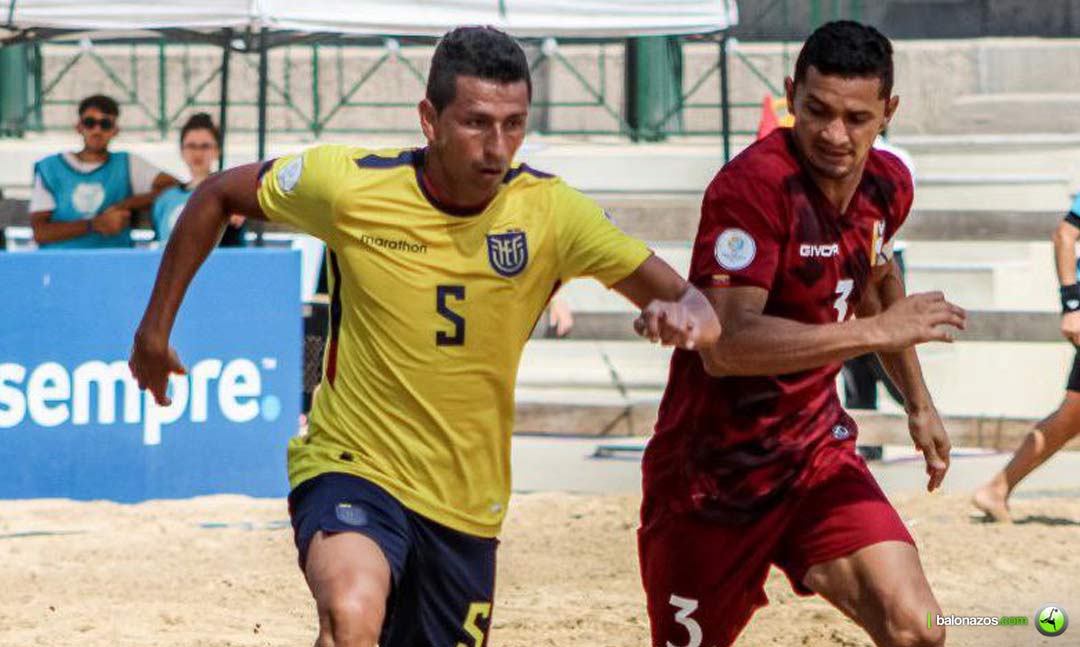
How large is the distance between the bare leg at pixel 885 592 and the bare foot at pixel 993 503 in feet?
14.0

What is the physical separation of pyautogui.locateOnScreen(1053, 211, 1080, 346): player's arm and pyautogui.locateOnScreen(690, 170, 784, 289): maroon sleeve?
4.17 metres

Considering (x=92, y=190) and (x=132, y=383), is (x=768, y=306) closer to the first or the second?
(x=132, y=383)

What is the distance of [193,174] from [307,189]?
22.0 ft

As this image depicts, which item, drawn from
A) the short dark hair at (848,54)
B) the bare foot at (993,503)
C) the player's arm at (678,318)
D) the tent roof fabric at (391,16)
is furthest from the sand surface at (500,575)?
the tent roof fabric at (391,16)

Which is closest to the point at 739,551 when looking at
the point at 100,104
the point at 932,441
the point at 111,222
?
the point at 932,441

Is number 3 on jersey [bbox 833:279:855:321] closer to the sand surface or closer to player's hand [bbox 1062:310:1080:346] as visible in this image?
the sand surface

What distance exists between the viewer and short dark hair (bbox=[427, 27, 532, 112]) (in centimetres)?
479

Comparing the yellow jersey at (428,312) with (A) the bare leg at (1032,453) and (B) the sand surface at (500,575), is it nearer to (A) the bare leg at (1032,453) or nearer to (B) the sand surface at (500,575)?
(B) the sand surface at (500,575)

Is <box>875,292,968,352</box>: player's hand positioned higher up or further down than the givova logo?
higher up

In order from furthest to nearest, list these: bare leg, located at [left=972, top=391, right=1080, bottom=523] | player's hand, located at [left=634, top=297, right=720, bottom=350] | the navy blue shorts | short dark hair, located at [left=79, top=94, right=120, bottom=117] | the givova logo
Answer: short dark hair, located at [left=79, top=94, right=120, bottom=117], the givova logo, bare leg, located at [left=972, top=391, right=1080, bottom=523], the navy blue shorts, player's hand, located at [left=634, top=297, right=720, bottom=350]

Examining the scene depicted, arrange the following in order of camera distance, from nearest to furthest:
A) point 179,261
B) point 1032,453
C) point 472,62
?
point 472,62, point 179,261, point 1032,453

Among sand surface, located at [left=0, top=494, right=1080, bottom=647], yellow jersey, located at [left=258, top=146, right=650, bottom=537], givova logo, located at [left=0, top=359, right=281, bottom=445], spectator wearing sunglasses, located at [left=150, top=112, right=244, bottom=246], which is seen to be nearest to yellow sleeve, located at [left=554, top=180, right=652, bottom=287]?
yellow jersey, located at [left=258, top=146, right=650, bottom=537]

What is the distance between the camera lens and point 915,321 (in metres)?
4.49

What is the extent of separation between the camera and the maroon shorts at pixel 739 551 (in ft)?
16.5
